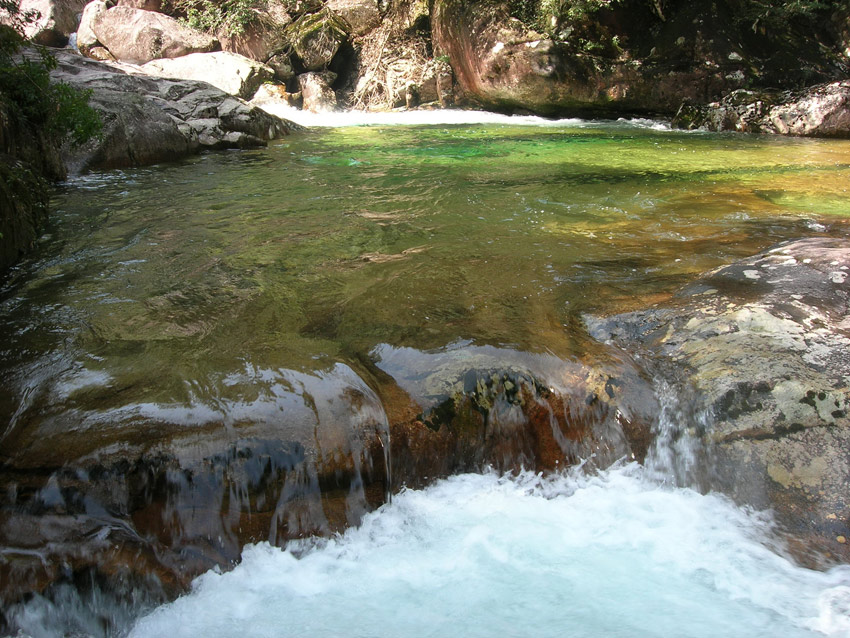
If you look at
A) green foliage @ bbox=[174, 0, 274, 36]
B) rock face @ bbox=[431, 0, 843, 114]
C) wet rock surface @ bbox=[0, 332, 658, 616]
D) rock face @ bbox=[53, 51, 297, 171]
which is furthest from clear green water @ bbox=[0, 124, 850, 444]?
green foliage @ bbox=[174, 0, 274, 36]

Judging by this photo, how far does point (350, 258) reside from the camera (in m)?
4.68

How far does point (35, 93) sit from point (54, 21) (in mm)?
17878

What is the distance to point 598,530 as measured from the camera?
102 inches

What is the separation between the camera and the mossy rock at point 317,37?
19391 millimetres

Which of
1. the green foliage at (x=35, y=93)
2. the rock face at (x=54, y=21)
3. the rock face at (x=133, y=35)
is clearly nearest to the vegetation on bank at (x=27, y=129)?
the green foliage at (x=35, y=93)

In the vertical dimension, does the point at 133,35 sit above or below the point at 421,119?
above

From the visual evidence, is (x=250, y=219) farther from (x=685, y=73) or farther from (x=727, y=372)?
(x=685, y=73)

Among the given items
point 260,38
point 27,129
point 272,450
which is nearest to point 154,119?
point 27,129

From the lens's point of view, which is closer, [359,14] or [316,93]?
[316,93]

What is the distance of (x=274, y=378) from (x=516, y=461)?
133cm

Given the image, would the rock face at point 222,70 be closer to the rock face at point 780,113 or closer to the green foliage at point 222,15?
the green foliage at point 222,15

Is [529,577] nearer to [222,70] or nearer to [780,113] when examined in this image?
[780,113]

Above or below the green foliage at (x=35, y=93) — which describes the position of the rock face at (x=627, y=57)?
above

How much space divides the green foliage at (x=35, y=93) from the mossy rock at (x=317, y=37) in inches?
542
